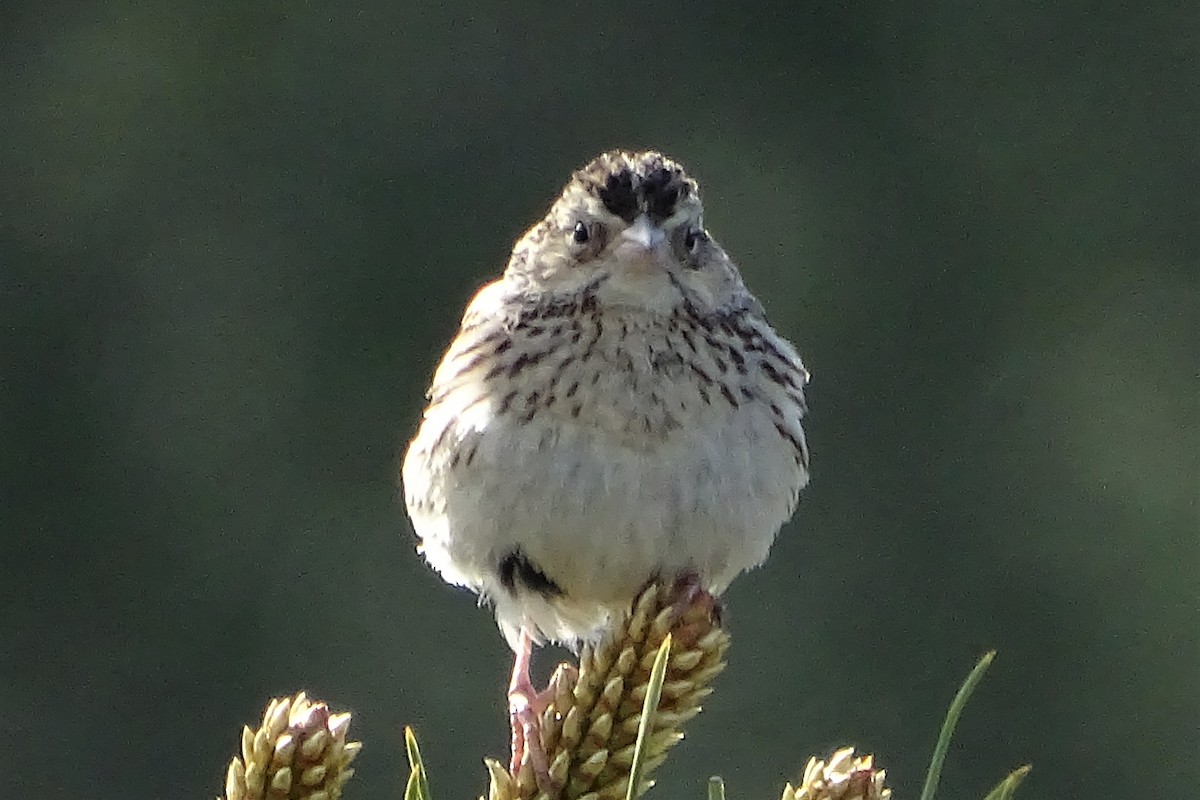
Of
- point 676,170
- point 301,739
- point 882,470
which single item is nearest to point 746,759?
point 882,470

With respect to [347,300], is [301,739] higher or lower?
lower

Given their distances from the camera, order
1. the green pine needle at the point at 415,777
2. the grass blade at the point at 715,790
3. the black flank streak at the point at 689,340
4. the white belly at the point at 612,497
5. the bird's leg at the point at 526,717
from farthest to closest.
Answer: the black flank streak at the point at 689,340, the white belly at the point at 612,497, the bird's leg at the point at 526,717, the green pine needle at the point at 415,777, the grass blade at the point at 715,790

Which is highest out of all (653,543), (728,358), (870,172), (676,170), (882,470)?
(870,172)

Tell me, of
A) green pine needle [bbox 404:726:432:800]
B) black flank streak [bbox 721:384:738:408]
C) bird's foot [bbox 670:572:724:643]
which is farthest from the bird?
green pine needle [bbox 404:726:432:800]

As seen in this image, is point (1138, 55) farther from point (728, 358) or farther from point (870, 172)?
point (728, 358)

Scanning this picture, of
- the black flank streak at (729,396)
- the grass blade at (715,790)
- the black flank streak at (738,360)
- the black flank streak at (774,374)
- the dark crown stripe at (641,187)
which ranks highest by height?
the dark crown stripe at (641,187)

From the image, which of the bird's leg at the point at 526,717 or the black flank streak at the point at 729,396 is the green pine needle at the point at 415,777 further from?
the black flank streak at the point at 729,396

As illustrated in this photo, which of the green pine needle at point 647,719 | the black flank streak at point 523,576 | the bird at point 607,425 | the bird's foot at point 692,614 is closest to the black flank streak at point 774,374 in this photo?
the bird at point 607,425

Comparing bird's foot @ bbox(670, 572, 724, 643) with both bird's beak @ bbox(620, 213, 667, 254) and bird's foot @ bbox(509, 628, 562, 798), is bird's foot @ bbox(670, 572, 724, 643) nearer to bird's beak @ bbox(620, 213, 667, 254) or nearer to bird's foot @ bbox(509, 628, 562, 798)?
bird's foot @ bbox(509, 628, 562, 798)
